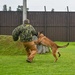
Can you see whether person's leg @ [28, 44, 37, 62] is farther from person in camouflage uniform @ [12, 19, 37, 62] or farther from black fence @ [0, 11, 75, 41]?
black fence @ [0, 11, 75, 41]

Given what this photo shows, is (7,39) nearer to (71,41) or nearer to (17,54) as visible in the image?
(17,54)

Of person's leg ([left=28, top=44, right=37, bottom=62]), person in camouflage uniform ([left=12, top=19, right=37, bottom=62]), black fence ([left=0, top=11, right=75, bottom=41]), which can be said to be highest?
person in camouflage uniform ([left=12, top=19, right=37, bottom=62])

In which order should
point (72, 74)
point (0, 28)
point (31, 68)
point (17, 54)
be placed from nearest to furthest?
point (72, 74) < point (31, 68) < point (17, 54) < point (0, 28)

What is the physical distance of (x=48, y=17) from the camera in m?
33.9

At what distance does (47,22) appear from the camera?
111 feet

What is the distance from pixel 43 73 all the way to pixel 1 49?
738 centimetres

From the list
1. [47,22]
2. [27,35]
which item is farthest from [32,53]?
[47,22]

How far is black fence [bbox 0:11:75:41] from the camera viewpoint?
1325 inches

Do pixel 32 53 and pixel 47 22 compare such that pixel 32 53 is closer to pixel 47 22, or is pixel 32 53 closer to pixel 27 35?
pixel 27 35

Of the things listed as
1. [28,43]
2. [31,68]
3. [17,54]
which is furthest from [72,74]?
[17,54]

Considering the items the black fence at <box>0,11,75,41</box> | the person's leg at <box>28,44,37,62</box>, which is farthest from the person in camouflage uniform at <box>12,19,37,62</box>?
the black fence at <box>0,11,75,41</box>

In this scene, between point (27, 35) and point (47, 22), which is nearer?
point (27, 35)

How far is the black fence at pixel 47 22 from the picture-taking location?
33.7 metres

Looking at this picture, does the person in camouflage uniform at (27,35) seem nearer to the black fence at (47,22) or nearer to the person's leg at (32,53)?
the person's leg at (32,53)
